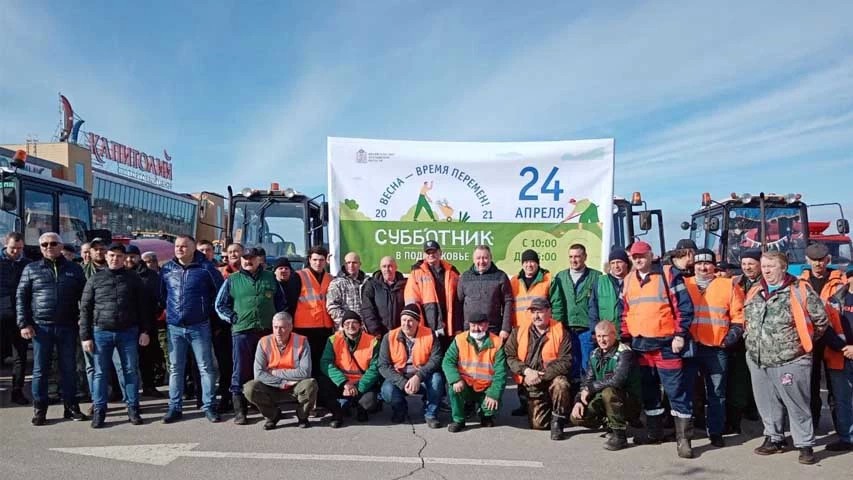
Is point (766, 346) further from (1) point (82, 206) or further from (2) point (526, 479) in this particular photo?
(1) point (82, 206)

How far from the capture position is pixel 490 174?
7004mm

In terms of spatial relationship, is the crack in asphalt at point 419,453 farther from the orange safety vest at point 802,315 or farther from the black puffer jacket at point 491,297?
the orange safety vest at point 802,315

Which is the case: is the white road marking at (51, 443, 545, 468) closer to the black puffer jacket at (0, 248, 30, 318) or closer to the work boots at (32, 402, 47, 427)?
the work boots at (32, 402, 47, 427)

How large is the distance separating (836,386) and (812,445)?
0.65 m

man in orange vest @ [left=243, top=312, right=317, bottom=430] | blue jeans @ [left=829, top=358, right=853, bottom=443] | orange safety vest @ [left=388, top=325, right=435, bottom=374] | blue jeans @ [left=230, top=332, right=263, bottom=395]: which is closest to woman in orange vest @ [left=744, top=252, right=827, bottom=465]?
blue jeans @ [left=829, top=358, right=853, bottom=443]

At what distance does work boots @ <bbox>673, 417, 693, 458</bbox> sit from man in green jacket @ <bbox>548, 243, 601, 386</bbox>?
1.12 meters

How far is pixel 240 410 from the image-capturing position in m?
5.64

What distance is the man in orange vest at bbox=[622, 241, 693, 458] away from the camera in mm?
4891

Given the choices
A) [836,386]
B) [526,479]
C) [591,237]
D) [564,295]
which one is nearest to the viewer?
[526,479]

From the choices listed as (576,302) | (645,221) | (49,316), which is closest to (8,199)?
(49,316)

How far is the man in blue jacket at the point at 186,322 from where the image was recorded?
18.7 feet

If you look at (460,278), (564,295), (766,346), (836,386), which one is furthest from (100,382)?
(836,386)

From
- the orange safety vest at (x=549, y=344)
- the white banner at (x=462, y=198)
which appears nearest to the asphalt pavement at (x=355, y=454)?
the orange safety vest at (x=549, y=344)

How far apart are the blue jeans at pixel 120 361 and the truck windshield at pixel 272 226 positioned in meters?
3.65
